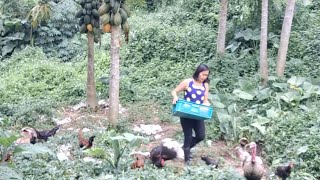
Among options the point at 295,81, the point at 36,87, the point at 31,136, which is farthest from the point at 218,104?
the point at 36,87

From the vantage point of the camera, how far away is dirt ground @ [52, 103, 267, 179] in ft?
24.6

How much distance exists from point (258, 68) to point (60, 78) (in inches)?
194

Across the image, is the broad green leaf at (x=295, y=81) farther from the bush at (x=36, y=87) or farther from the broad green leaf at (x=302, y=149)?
the bush at (x=36, y=87)

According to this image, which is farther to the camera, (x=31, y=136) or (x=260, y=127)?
(x=260, y=127)

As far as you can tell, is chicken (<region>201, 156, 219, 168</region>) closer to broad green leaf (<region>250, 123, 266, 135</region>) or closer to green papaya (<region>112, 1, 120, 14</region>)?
broad green leaf (<region>250, 123, 266, 135</region>)

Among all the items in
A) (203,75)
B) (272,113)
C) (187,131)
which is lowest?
(272,113)

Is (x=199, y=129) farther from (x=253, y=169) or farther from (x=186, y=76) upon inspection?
(x=186, y=76)

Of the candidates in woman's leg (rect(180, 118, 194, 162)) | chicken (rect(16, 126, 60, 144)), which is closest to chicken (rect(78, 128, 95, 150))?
chicken (rect(16, 126, 60, 144))

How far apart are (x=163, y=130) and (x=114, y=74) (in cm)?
130

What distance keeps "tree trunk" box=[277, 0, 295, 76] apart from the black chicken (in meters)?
4.07

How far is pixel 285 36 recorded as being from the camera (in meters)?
10.1

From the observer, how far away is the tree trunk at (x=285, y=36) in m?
9.90

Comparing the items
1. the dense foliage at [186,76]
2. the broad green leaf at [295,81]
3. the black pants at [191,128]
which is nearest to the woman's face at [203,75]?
the black pants at [191,128]

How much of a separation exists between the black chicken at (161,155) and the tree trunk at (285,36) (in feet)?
13.4
